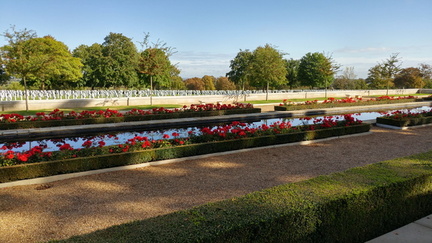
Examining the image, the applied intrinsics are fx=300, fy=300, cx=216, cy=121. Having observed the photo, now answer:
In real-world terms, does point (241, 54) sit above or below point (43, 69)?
above

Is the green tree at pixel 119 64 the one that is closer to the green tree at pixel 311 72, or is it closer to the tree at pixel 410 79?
the green tree at pixel 311 72

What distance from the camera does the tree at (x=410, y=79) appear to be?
203ft

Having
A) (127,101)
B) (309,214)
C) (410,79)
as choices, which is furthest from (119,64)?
(410,79)

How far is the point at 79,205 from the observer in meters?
5.79

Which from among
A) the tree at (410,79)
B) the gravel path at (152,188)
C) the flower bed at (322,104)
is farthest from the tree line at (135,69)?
the gravel path at (152,188)

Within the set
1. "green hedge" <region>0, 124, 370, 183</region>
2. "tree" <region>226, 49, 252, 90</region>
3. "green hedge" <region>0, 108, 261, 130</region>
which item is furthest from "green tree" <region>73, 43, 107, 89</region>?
"green hedge" <region>0, 124, 370, 183</region>

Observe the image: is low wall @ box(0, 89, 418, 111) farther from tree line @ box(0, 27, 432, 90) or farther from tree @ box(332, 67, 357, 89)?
tree @ box(332, 67, 357, 89)

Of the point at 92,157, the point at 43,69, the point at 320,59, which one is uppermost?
the point at 320,59

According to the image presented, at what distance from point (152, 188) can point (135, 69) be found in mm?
43552

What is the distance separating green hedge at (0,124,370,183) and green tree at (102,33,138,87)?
37684 millimetres

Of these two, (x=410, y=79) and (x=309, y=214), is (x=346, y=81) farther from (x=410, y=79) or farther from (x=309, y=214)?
(x=309, y=214)

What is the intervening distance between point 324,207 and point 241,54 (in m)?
64.6

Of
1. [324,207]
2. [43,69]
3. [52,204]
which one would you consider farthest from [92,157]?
[43,69]

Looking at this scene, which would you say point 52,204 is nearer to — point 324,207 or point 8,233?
point 8,233
